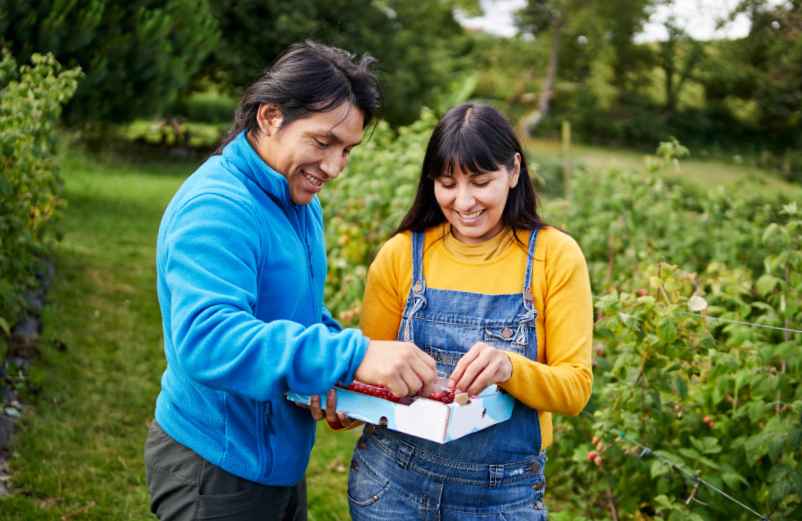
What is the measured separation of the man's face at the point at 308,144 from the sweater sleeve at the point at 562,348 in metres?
0.53

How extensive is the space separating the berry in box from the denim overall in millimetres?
209

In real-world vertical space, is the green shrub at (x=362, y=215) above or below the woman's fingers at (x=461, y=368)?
below

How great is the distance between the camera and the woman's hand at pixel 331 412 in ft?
6.17

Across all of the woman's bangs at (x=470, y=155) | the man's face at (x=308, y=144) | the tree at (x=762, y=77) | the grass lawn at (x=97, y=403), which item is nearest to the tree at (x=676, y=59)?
the tree at (x=762, y=77)

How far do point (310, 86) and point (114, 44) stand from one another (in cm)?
837

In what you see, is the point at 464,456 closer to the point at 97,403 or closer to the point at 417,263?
the point at 417,263

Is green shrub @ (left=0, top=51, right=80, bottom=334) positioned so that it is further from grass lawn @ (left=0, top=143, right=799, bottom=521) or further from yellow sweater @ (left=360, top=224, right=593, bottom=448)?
yellow sweater @ (left=360, top=224, right=593, bottom=448)

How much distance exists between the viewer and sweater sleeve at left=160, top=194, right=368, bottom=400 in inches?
65.2

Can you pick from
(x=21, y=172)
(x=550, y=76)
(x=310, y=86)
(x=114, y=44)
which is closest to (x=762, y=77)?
(x=550, y=76)

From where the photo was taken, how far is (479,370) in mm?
1907

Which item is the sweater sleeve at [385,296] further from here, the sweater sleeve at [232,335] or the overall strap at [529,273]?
the sweater sleeve at [232,335]

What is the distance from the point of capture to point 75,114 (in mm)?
9805

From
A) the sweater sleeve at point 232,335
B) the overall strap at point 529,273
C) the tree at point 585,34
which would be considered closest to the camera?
the sweater sleeve at point 232,335

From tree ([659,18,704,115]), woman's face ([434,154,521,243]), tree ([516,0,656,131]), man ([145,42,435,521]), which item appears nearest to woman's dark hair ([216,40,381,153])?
man ([145,42,435,521])
